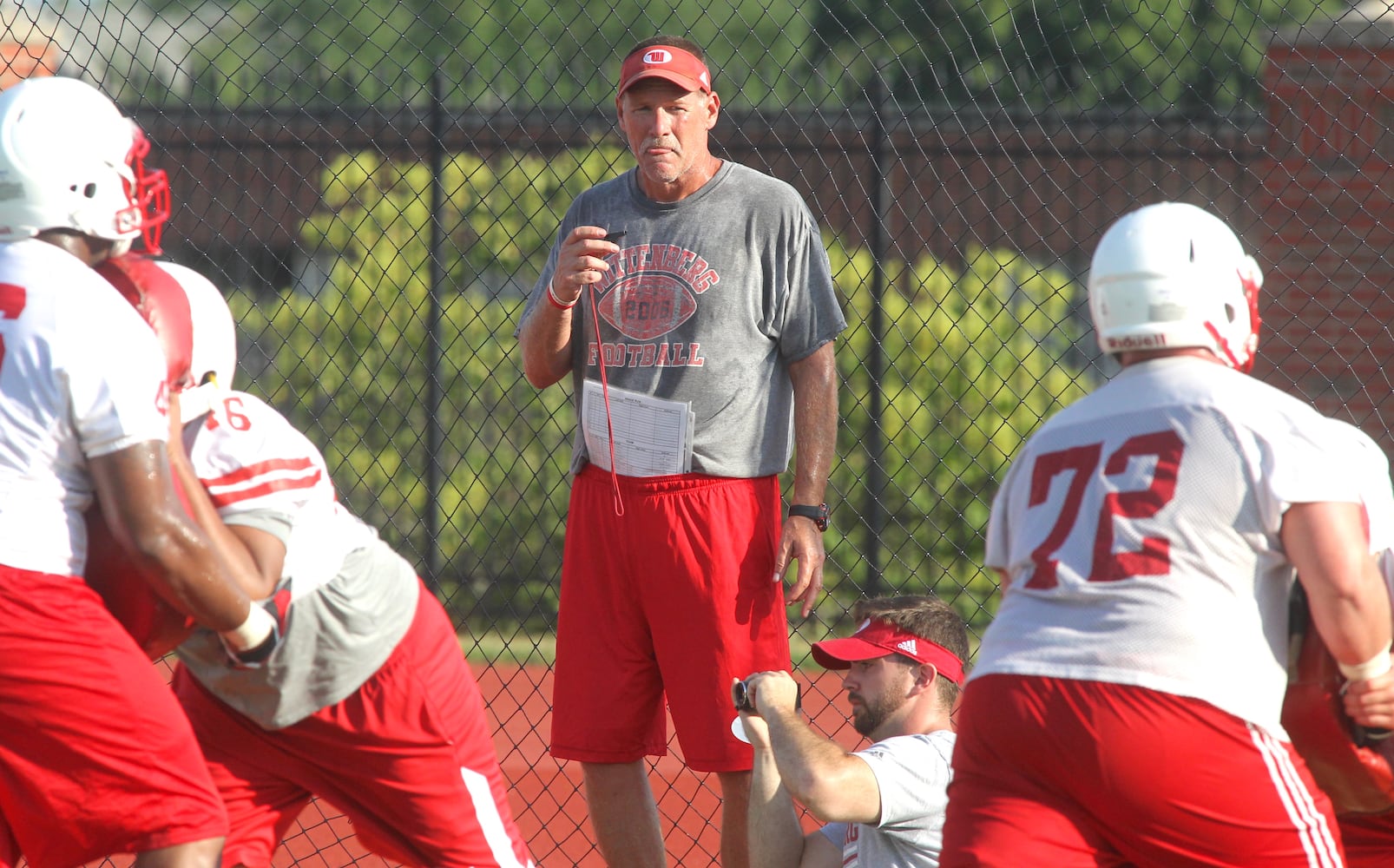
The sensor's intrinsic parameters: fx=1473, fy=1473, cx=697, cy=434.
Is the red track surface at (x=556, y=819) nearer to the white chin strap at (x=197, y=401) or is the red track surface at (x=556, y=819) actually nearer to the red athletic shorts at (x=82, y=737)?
the red athletic shorts at (x=82, y=737)

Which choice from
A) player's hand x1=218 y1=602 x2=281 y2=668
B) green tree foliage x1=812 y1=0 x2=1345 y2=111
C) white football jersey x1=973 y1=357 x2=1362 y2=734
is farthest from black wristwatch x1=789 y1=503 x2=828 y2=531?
green tree foliage x1=812 y1=0 x2=1345 y2=111

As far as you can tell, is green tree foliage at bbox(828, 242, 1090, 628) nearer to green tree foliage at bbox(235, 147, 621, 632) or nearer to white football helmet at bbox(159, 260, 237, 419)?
green tree foliage at bbox(235, 147, 621, 632)

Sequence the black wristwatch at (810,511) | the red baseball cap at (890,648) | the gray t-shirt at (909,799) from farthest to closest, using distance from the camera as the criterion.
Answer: the black wristwatch at (810,511), the red baseball cap at (890,648), the gray t-shirt at (909,799)

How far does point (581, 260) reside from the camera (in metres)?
3.25

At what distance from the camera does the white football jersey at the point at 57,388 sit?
224 cm

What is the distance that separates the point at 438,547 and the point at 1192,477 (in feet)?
16.4

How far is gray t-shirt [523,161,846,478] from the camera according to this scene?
10.9ft

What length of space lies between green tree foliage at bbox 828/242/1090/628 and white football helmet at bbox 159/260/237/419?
4217 mm

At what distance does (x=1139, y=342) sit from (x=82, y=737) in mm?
1733

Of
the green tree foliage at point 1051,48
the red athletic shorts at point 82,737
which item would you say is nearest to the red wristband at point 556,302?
the red athletic shorts at point 82,737

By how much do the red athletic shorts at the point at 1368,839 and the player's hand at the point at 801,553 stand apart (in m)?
1.20

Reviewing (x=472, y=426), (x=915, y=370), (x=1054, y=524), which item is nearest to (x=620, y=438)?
(x=1054, y=524)

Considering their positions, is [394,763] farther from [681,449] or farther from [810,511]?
[810,511]

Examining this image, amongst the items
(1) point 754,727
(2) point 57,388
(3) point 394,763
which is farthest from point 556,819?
(2) point 57,388
